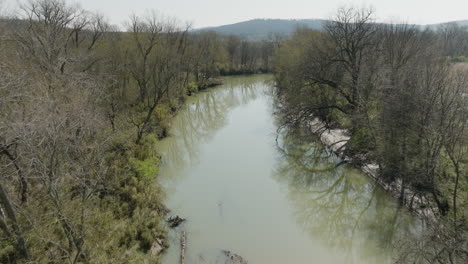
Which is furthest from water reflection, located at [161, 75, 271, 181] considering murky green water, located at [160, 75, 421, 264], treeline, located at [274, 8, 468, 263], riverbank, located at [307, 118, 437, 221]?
riverbank, located at [307, 118, 437, 221]

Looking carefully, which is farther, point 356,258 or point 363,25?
point 363,25

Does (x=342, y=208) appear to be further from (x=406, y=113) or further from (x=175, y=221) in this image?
(x=175, y=221)

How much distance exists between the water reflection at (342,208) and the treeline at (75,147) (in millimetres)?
6320

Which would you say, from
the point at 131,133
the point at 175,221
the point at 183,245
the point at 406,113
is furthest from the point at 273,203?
the point at 131,133

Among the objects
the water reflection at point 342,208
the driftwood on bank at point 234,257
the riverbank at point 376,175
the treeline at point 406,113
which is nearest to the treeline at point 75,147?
the driftwood on bank at point 234,257

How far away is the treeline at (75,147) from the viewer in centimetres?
662

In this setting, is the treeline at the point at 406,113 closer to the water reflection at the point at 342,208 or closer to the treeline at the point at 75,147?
the water reflection at the point at 342,208

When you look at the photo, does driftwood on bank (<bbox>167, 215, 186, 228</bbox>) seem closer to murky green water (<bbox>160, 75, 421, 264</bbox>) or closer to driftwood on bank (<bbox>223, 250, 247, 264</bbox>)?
murky green water (<bbox>160, 75, 421, 264</bbox>)

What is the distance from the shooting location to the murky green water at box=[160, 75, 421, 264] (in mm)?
10188

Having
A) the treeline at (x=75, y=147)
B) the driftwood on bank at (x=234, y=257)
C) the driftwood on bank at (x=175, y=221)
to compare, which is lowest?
the driftwood on bank at (x=234, y=257)

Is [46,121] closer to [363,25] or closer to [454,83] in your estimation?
[454,83]

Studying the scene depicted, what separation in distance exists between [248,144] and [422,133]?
11.5 meters

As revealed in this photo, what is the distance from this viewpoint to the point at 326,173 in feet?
52.5

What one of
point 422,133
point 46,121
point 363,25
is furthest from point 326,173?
point 46,121
